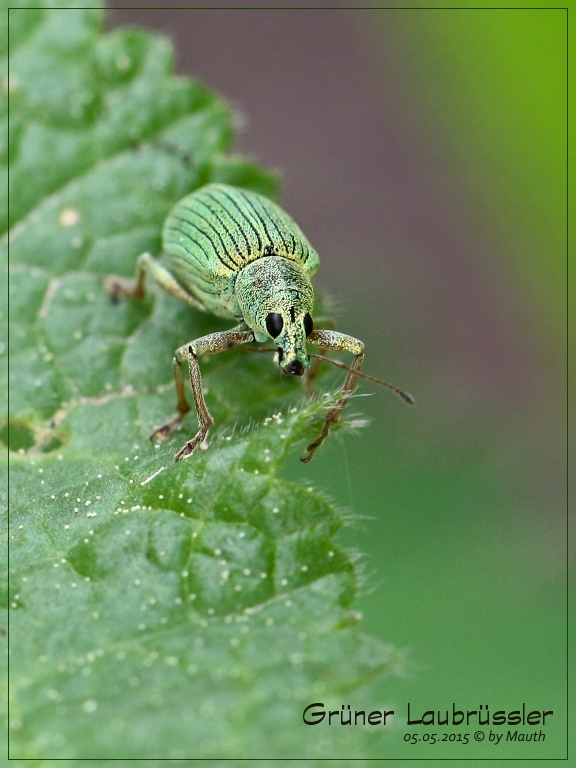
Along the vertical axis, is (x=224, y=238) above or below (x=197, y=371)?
above

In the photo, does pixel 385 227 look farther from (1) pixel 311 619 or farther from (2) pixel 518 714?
(1) pixel 311 619

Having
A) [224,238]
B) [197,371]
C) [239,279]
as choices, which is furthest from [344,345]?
[224,238]

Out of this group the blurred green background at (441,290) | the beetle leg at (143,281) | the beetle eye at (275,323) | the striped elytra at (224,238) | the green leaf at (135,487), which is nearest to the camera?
the green leaf at (135,487)

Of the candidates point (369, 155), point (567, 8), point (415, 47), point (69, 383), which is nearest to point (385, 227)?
point (369, 155)

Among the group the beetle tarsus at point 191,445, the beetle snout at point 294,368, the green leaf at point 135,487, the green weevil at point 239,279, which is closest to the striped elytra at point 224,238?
the green weevil at point 239,279

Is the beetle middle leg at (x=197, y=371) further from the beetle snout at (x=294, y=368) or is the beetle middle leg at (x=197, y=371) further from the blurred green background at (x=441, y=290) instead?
the blurred green background at (x=441, y=290)

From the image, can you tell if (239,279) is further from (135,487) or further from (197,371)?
(135,487)

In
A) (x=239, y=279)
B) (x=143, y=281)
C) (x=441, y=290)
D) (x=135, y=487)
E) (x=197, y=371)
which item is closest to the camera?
(x=135, y=487)
